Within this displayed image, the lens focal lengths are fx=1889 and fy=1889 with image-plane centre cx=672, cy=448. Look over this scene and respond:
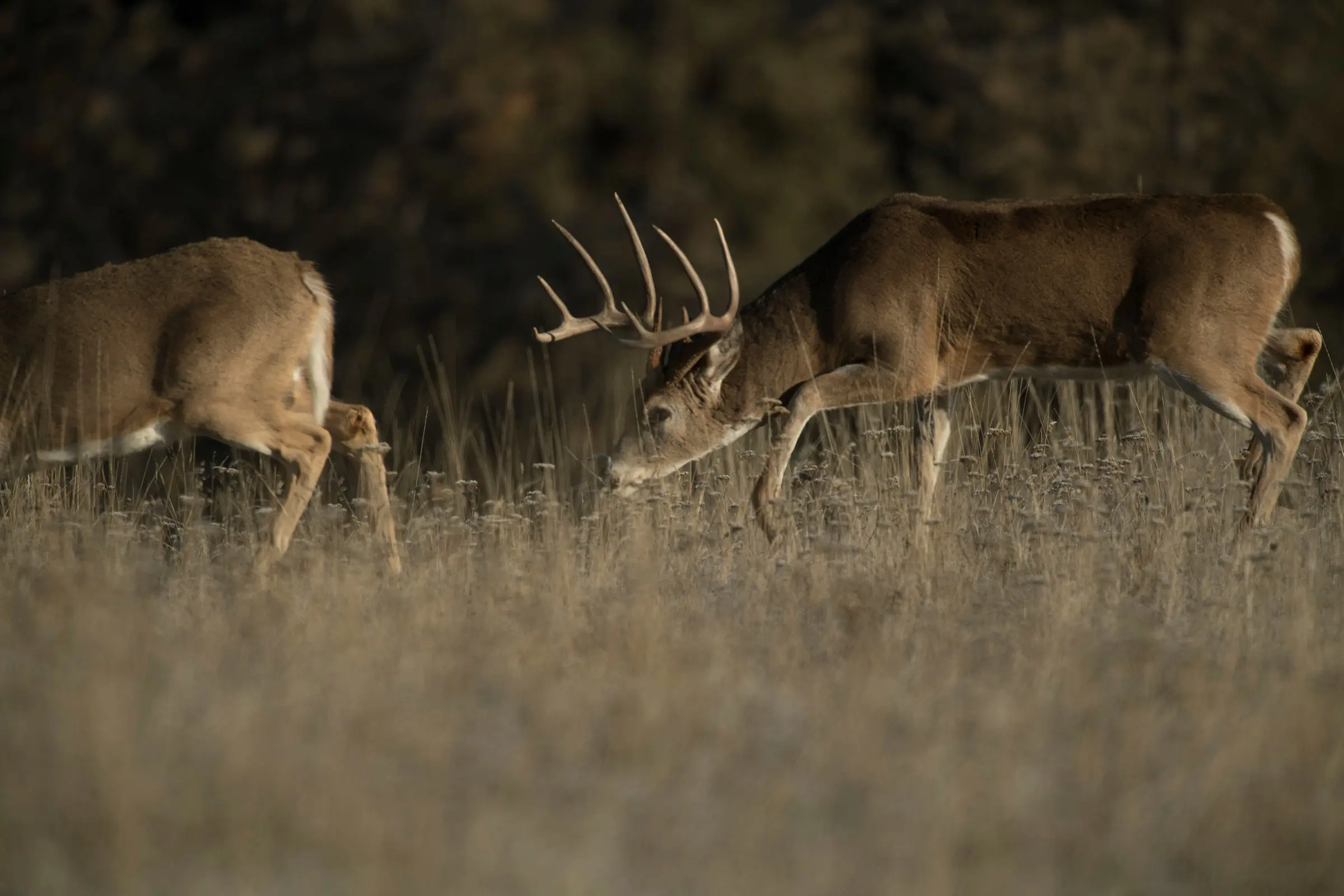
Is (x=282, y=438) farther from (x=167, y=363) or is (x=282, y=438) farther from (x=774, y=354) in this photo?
(x=774, y=354)

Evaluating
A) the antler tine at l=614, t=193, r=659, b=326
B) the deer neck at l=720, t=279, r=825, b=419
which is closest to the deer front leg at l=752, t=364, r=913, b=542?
the deer neck at l=720, t=279, r=825, b=419

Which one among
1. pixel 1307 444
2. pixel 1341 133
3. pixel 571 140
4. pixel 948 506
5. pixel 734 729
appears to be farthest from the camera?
pixel 571 140

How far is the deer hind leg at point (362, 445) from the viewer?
8016mm

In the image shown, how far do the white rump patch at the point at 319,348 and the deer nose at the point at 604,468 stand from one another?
122 cm

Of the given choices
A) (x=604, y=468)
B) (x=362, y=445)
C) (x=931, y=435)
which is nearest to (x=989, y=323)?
(x=931, y=435)

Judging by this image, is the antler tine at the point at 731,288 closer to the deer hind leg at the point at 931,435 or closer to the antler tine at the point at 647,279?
the antler tine at the point at 647,279

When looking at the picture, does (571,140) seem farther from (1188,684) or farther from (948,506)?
(1188,684)

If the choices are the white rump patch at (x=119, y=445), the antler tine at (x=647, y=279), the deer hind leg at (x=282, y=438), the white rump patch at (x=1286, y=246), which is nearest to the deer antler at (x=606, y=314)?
A: the antler tine at (x=647, y=279)

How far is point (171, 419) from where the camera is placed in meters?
7.62

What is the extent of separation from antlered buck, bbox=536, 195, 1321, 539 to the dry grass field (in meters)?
0.52

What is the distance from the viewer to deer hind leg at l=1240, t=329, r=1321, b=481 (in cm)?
780

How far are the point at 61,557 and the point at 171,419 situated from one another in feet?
4.34

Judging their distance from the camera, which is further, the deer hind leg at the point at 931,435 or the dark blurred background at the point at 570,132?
the dark blurred background at the point at 570,132

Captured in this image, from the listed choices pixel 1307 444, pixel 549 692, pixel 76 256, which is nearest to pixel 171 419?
pixel 549 692
